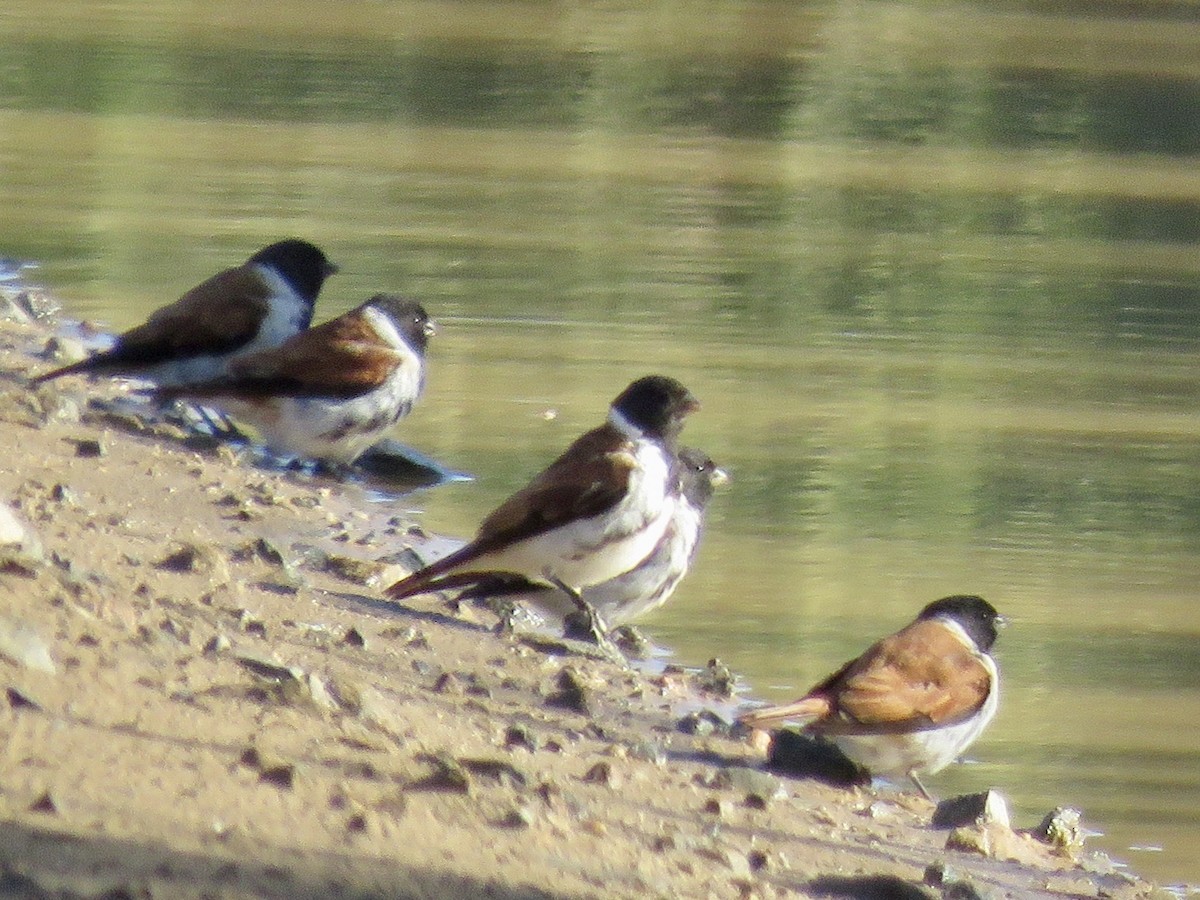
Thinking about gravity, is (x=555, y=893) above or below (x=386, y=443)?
above

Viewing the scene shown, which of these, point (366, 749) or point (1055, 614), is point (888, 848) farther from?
point (1055, 614)

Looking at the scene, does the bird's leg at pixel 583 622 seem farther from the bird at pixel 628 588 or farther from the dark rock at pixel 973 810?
the dark rock at pixel 973 810

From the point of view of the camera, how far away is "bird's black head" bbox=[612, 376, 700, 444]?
8.16 metres

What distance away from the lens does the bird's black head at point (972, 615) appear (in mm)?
7086

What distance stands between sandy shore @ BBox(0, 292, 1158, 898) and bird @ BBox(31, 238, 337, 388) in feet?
6.51

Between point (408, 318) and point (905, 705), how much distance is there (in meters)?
4.11

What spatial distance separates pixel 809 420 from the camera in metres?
10.7

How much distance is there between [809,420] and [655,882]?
19.1 feet

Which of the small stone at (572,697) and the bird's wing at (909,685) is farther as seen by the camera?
the small stone at (572,697)

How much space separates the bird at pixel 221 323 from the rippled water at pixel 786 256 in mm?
709

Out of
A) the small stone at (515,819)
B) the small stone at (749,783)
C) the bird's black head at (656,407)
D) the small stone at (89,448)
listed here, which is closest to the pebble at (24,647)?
the small stone at (515,819)

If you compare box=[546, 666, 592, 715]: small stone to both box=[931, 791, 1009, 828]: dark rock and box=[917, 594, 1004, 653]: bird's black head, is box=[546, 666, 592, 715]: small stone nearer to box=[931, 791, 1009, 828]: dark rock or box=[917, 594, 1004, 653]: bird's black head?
box=[931, 791, 1009, 828]: dark rock

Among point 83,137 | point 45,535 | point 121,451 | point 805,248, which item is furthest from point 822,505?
point 83,137

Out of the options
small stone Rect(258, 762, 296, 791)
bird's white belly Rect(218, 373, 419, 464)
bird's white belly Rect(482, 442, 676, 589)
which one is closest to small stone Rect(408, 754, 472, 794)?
small stone Rect(258, 762, 296, 791)
